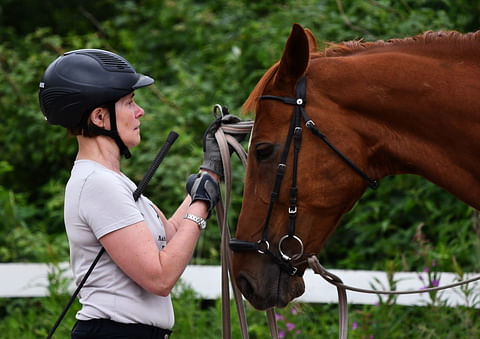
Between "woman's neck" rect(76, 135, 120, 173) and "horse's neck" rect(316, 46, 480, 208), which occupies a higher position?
"horse's neck" rect(316, 46, 480, 208)

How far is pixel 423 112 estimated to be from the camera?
2369mm

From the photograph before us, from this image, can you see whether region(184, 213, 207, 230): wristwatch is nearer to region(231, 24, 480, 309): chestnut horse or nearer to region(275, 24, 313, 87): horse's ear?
region(231, 24, 480, 309): chestnut horse

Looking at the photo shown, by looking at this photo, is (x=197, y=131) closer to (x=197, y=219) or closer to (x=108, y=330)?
(x=197, y=219)

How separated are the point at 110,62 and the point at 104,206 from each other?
0.61 metres

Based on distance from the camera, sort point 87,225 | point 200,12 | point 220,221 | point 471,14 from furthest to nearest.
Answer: point 200,12 < point 471,14 < point 220,221 < point 87,225

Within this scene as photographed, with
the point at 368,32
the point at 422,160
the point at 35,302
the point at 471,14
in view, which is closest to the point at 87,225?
the point at 422,160

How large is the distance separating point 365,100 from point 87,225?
3.87ft

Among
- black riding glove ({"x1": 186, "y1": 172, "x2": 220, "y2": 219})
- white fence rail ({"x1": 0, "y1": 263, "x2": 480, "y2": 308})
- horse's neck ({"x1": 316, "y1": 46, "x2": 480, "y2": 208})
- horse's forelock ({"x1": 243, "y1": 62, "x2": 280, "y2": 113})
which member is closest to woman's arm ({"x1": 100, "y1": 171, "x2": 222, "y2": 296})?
black riding glove ({"x1": 186, "y1": 172, "x2": 220, "y2": 219})

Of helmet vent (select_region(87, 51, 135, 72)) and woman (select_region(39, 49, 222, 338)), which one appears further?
helmet vent (select_region(87, 51, 135, 72))

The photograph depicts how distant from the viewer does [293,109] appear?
239 cm

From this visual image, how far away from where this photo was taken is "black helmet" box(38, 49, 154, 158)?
235cm

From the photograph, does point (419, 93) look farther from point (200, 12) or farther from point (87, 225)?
point (200, 12)

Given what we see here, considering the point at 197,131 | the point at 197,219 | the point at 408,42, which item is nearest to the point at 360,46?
the point at 408,42

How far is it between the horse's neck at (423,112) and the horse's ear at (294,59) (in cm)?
19
